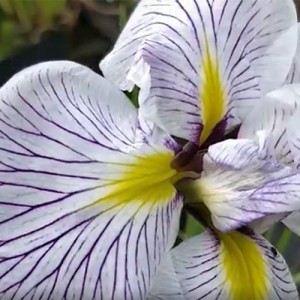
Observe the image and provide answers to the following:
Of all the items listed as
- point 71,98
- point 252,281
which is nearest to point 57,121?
point 71,98

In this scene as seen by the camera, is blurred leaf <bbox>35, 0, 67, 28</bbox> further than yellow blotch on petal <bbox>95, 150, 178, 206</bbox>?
Yes

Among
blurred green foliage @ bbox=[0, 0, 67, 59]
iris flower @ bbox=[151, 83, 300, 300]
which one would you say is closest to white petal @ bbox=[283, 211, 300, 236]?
iris flower @ bbox=[151, 83, 300, 300]

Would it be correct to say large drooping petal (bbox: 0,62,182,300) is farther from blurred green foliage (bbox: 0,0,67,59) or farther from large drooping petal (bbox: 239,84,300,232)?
blurred green foliage (bbox: 0,0,67,59)

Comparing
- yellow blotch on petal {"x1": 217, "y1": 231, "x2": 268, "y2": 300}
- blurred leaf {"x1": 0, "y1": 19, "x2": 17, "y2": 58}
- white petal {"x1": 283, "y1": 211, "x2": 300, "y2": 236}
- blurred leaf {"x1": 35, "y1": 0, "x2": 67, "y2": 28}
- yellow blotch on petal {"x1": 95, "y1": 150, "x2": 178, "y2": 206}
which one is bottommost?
yellow blotch on petal {"x1": 217, "y1": 231, "x2": 268, "y2": 300}

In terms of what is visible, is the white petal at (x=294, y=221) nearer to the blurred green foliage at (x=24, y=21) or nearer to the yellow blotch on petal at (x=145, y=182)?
the yellow blotch on petal at (x=145, y=182)

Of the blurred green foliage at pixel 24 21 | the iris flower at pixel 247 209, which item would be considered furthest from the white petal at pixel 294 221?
the blurred green foliage at pixel 24 21

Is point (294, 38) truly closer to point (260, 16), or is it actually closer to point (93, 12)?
point (260, 16)

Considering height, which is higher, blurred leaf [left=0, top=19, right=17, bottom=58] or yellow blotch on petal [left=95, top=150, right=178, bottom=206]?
blurred leaf [left=0, top=19, right=17, bottom=58]
